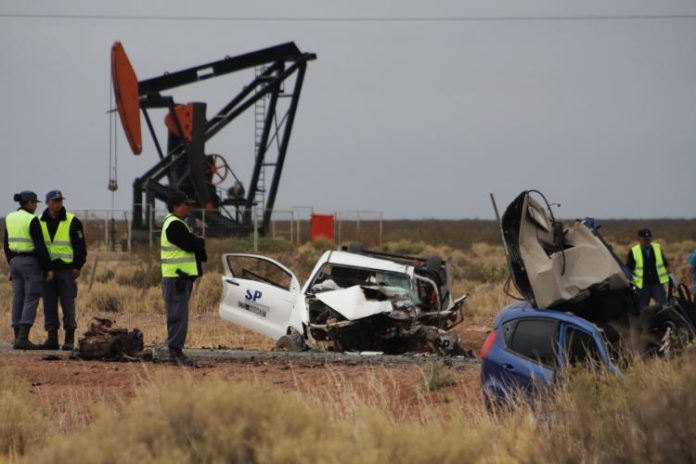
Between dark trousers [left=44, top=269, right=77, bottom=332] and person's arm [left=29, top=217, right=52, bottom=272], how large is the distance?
0.26 m

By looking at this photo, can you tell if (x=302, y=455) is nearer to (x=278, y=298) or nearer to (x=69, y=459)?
(x=69, y=459)

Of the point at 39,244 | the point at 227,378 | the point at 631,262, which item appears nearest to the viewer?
the point at 227,378

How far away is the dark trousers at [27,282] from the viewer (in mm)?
15406

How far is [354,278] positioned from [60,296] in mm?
4012

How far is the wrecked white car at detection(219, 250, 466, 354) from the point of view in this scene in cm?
1559

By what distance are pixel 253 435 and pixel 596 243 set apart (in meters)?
6.14

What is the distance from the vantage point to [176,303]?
539 inches

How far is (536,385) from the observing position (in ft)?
30.3

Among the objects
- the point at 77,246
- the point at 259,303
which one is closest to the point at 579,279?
the point at 259,303

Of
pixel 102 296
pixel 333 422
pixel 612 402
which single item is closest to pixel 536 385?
pixel 612 402

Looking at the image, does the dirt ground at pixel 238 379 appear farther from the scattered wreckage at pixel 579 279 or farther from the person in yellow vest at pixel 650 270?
the person in yellow vest at pixel 650 270

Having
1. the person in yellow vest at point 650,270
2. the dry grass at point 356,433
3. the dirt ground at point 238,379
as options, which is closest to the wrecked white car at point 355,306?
the dirt ground at point 238,379

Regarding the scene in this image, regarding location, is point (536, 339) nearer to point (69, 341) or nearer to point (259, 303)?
point (259, 303)

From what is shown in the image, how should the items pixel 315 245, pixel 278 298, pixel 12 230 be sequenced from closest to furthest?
pixel 12 230
pixel 278 298
pixel 315 245
